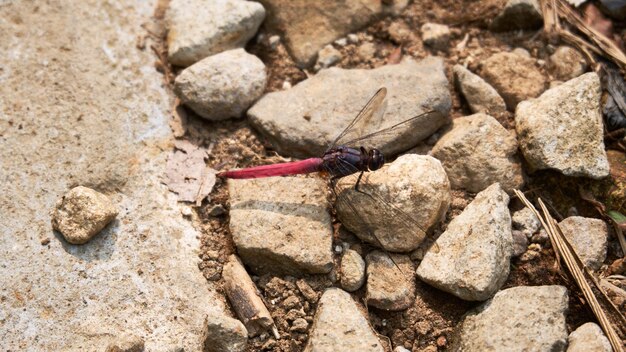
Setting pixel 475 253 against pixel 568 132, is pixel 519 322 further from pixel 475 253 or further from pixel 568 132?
pixel 568 132

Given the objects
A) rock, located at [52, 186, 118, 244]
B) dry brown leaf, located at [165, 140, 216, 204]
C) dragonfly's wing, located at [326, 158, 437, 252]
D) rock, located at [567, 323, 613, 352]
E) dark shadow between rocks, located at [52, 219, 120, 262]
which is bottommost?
dark shadow between rocks, located at [52, 219, 120, 262]

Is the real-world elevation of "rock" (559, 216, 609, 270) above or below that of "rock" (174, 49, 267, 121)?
above

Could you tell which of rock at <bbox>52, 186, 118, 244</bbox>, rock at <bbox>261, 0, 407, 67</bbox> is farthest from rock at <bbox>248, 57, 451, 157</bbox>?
rock at <bbox>52, 186, 118, 244</bbox>

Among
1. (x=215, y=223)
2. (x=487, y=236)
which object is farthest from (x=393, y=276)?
(x=215, y=223)

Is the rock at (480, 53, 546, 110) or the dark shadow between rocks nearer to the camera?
the dark shadow between rocks

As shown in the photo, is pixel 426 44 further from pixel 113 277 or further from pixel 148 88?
pixel 113 277

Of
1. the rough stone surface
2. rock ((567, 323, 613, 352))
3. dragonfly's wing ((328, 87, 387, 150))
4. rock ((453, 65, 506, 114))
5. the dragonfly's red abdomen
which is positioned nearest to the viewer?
rock ((567, 323, 613, 352))

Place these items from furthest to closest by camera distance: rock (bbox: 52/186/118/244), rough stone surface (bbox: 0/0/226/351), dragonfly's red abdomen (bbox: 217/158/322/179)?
1. dragonfly's red abdomen (bbox: 217/158/322/179)
2. rock (bbox: 52/186/118/244)
3. rough stone surface (bbox: 0/0/226/351)

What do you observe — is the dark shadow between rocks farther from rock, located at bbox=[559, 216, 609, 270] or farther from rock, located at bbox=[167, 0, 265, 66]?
rock, located at bbox=[559, 216, 609, 270]
